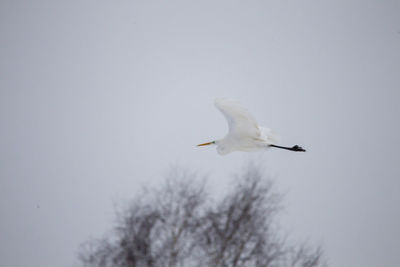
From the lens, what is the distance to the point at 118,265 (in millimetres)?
5375

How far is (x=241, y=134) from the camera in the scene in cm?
821

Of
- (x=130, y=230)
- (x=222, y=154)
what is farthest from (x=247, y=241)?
(x=222, y=154)

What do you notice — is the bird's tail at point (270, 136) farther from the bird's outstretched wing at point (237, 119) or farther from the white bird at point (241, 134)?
the bird's outstretched wing at point (237, 119)

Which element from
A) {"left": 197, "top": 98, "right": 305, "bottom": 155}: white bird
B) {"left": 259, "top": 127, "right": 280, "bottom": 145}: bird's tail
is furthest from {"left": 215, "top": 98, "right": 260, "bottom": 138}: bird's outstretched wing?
{"left": 259, "top": 127, "right": 280, "bottom": 145}: bird's tail

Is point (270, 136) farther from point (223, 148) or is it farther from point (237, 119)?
point (237, 119)

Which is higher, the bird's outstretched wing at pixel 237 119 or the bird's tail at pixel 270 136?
the bird's tail at pixel 270 136

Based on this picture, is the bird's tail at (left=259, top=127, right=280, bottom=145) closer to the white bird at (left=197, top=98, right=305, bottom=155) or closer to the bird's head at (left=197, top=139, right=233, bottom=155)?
the white bird at (left=197, top=98, right=305, bottom=155)

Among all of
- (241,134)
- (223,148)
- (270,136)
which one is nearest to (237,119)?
(241,134)

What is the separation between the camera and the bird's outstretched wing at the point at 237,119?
291 inches

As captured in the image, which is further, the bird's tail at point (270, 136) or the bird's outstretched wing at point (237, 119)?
the bird's tail at point (270, 136)

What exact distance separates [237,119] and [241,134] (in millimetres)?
522

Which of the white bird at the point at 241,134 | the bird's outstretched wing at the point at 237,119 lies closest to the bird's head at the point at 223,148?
the white bird at the point at 241,134

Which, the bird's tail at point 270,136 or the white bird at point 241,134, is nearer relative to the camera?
the white bird at point 241,134

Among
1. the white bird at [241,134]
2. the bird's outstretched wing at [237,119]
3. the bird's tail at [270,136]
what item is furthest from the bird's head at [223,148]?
the bird's tail at [270,136]
